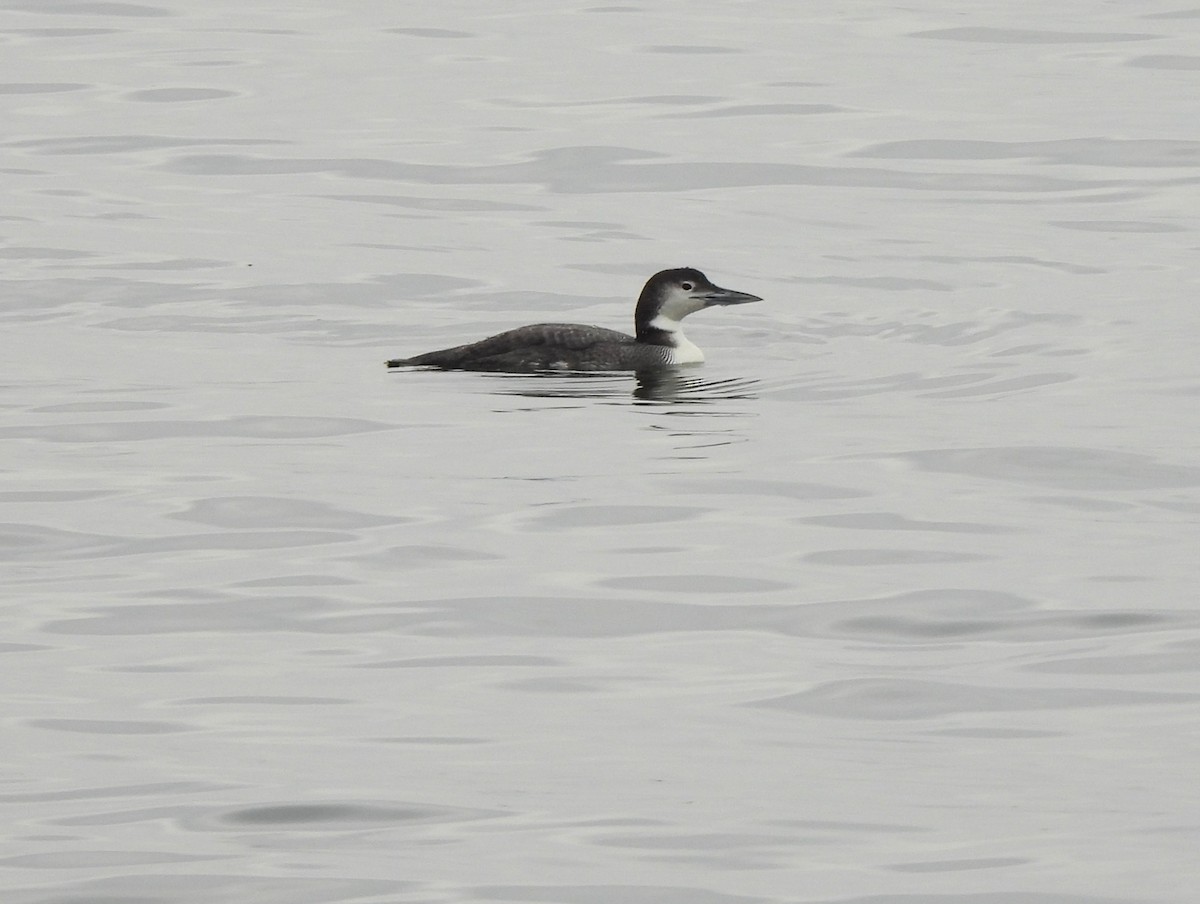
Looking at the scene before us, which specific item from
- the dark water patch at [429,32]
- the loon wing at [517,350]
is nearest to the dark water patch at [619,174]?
the loon wing at [517,350]

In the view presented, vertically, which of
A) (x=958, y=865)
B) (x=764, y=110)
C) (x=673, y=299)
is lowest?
(x=958, y=865)

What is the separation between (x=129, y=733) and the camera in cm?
771

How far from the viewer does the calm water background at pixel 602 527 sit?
691cm

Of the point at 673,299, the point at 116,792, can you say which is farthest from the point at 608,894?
the point at 673,299

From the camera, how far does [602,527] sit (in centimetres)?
1046

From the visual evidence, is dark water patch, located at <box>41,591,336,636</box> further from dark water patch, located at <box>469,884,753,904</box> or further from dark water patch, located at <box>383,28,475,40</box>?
dark water patch, located at <box>383,28,475,40</box>

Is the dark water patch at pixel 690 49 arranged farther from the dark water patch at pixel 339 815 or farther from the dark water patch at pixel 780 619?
the dark water patch at pixel 339 815

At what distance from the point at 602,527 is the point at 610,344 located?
488cm

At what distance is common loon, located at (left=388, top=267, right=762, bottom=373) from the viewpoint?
14797 millimetres

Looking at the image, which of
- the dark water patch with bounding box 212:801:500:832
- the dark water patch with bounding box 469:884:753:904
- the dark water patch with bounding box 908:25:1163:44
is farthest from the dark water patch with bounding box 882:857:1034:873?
the dark water patch with bounding box 908:25:1163:44

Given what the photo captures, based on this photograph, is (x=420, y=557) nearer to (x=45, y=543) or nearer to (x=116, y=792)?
(x=45, y=543)

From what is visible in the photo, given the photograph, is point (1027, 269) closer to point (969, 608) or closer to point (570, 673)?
point (969, 608)

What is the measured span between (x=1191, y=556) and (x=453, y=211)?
12289 millimetres

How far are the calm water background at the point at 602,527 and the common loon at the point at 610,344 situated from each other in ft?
0.85
